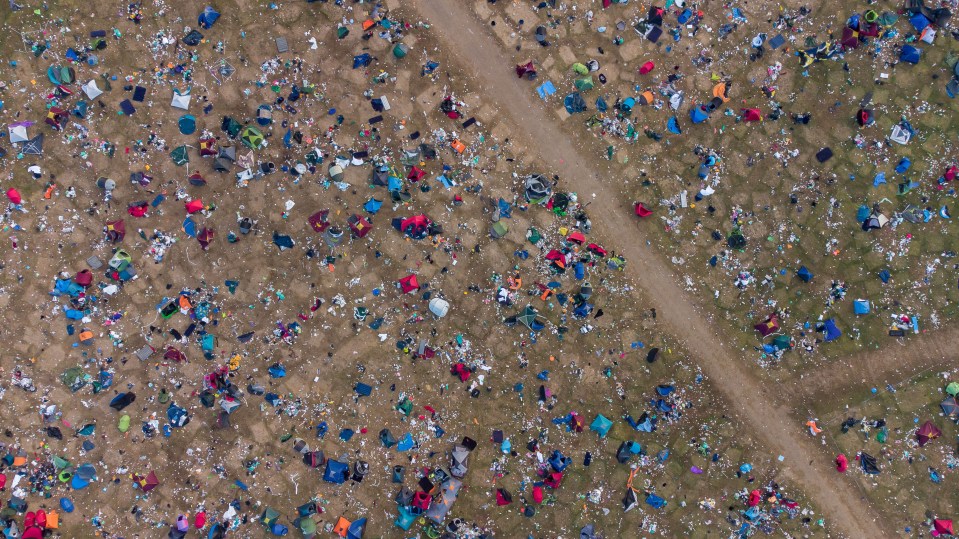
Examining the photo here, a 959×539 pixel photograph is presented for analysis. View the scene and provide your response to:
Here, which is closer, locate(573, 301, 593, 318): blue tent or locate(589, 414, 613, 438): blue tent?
locate(589, 414, 613, 438): blue tent

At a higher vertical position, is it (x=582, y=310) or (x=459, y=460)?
(x=582, y=310)

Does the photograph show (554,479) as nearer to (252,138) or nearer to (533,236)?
(533,236)

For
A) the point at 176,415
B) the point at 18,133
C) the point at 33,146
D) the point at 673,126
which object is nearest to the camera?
the point at 18,133

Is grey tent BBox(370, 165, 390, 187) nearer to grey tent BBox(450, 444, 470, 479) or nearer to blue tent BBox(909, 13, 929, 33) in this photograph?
grey tent BBox(450, 444, 470, 479)

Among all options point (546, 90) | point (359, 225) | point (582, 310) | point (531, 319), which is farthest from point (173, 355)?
point (546, 90)

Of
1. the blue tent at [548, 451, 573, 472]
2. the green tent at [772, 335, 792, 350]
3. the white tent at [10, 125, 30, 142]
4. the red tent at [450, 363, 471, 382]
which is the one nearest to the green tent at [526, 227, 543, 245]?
the red tent at [450, 363, 471, 382]

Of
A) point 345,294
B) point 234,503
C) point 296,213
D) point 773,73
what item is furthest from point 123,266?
point 773,73
